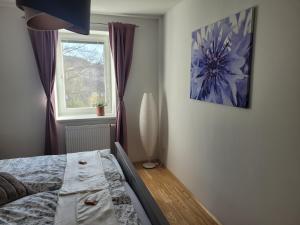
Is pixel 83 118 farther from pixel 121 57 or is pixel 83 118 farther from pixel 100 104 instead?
pixel 121 57

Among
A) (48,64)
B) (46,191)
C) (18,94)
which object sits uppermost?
(48,64)

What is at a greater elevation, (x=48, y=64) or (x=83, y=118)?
(x=48, y=64)

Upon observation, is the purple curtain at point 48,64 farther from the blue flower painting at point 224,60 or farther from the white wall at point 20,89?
the blue flower painting at point 224,60

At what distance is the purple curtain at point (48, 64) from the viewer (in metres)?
2.89

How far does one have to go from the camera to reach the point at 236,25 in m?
1.80

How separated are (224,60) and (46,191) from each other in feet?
5.58

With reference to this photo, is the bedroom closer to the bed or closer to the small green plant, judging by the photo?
the small green plant

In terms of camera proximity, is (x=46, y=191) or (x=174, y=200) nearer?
(x=46, y=191)

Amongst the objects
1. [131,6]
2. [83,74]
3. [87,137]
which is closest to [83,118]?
[87,137]

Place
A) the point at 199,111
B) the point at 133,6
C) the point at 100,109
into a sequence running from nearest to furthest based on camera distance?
the point at 199,111, the point at 133,6, the point at 100,109

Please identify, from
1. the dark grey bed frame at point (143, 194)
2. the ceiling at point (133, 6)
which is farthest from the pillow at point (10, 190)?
the ceiling at point (133, 6)

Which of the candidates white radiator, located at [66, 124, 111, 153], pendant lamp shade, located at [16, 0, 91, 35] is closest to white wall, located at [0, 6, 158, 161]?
white radiator, located at [66, 124, 111, 153]

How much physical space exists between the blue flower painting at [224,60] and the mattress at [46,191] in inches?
42.4

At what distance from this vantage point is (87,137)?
10.7 ft
